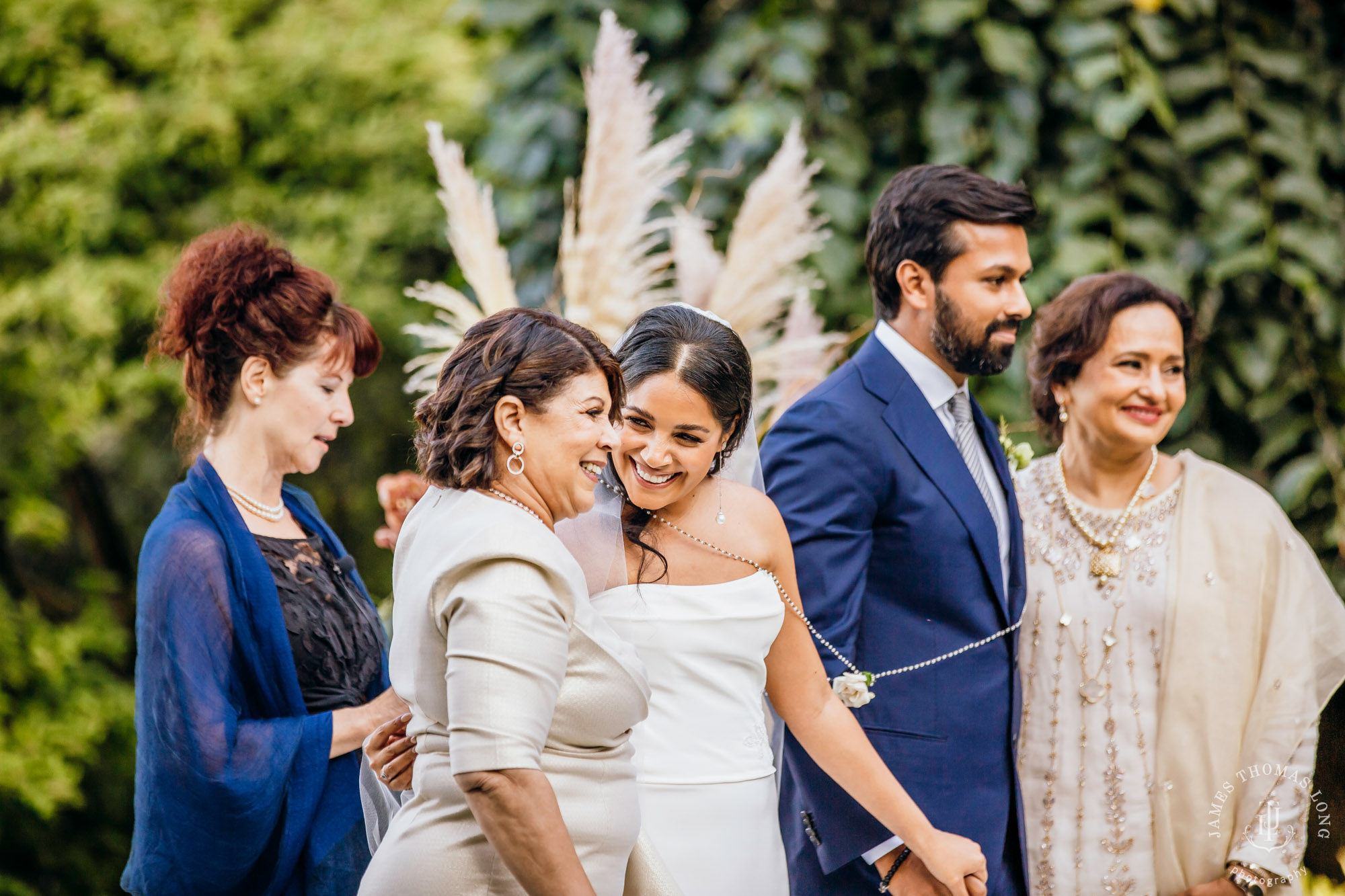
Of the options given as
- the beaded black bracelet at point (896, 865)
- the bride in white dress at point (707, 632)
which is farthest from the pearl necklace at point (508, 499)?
the beaded black bracelet at point (896, 865)

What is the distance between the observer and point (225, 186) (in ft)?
15.9

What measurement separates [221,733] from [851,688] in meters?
1.03

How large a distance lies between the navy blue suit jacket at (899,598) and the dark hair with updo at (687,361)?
0.21 m

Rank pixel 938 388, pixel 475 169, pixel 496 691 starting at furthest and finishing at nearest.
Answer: pixel 475 169, pixel 938 388, pixel 496 691

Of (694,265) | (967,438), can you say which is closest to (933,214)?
(967,438)

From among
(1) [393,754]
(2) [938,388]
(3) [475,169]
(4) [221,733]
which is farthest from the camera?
(3) [475,169]

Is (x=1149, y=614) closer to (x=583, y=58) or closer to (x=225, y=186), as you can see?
(x=583, y=58)

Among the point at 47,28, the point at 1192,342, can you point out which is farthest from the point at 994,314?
the point at 47,28

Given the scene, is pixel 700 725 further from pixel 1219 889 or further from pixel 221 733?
pixel 1219 889

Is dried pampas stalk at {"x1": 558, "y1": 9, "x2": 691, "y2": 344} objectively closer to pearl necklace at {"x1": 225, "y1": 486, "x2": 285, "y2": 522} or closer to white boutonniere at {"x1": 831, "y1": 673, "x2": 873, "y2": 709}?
pearl necklace at {"x1": 225, "y1": 486, "x2": 285, "y2": 522}

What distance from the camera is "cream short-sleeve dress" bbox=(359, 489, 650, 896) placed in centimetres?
134

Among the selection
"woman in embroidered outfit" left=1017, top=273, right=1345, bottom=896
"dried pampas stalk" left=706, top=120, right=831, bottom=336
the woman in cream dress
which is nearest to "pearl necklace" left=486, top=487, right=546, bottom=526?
the woman in cream dress

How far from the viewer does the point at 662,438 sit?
1.86 metres

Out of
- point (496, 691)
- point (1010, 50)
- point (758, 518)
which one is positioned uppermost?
point (1010, 50)
